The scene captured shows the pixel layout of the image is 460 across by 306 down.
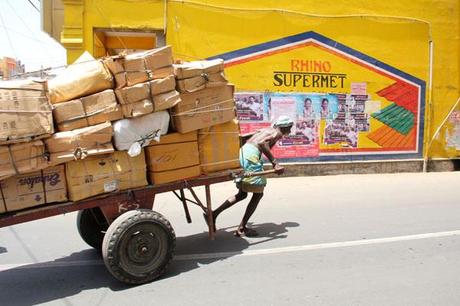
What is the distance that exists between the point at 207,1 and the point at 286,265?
7532 millimetres

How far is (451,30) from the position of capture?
12.4m

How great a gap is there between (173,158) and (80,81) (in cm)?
118

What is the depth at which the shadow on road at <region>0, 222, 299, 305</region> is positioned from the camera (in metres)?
4.37

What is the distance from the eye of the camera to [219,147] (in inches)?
205

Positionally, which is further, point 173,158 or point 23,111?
point 173,158

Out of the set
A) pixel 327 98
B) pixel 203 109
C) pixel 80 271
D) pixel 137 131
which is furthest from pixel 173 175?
pixel 327 98

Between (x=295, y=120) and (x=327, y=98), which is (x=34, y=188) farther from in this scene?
(x=327, y=98)

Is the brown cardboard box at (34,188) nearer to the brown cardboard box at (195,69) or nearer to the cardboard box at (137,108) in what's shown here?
the cardboard box at (137,108)

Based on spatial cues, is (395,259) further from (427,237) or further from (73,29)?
(73,29)

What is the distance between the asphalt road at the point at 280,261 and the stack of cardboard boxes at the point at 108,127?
0.95m

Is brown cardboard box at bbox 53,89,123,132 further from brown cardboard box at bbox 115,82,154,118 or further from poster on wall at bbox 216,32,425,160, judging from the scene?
poster on wall at bbox 216,32,425,160

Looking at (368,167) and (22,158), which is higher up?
(22,158)

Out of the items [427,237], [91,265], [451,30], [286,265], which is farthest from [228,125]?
[451,30]

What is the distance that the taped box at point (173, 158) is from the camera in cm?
476
